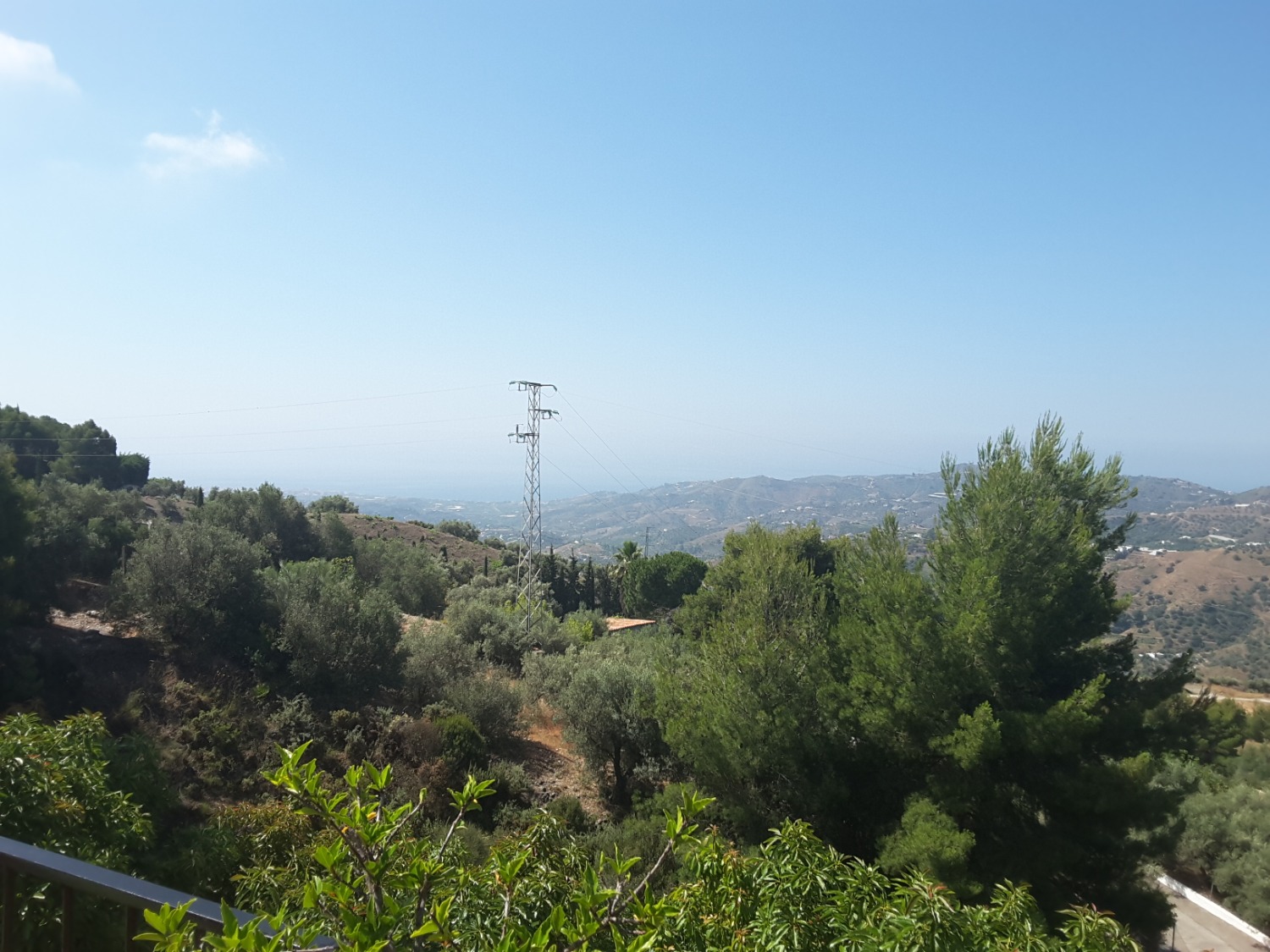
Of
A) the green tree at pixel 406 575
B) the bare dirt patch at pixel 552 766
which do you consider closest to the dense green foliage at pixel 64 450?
the green tree at pixel 406 575

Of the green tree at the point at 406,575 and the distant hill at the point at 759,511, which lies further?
the distant hill at the point at 759,511

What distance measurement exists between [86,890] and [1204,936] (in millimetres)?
18342

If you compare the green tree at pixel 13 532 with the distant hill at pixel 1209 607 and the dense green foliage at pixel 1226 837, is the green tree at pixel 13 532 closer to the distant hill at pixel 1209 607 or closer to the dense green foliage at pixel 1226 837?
the dense green foliage at pixel 1226 837

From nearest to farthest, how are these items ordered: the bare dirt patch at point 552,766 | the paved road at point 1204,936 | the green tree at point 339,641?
the paved road at point 1204,936 → the bare dirt patch at point 552,766 → the green tree at point 339,641

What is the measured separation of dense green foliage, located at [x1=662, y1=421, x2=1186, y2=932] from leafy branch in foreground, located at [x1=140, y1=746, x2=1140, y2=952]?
6.75 m

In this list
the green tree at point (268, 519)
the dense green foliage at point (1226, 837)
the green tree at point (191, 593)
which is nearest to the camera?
the dense green foliage at point (1226, 837)

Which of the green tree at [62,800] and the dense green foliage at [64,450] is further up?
the dense green foliage at [64,450]

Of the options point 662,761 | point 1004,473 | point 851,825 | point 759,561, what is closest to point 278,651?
point 662,761

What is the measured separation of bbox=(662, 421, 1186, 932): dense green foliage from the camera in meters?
10.1

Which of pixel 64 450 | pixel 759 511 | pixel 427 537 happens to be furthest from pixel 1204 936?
pixel 759 511

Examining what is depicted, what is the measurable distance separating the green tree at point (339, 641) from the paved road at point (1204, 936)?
1616 centimetres

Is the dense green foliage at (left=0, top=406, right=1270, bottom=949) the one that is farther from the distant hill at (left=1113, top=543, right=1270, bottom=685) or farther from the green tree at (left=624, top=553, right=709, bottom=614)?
the distant hill at (left=1113, top=543, right=1270, bottom=685)

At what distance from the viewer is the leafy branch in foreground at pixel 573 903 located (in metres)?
1.91

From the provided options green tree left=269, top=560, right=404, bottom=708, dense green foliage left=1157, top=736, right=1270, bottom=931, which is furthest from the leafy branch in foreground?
green tree left=269, top=560, right=404, bottom=708
